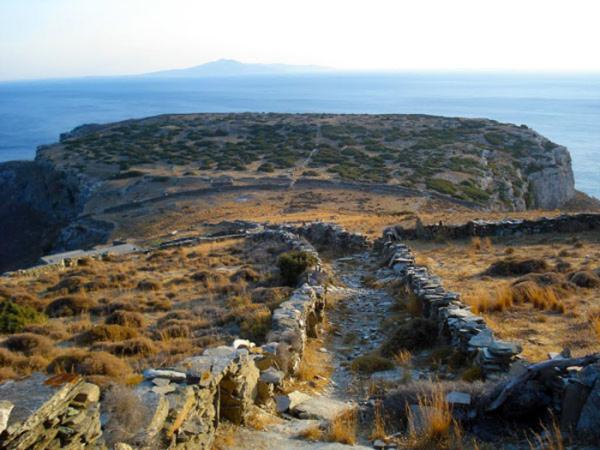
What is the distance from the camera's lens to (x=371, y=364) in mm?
9945

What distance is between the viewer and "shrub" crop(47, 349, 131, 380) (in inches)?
362

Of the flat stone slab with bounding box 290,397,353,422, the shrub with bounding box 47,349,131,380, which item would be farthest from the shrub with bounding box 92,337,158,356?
the flat stone slab with bounding box 290,397,353,422

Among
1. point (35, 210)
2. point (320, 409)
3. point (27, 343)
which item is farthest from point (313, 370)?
point (35, 210)

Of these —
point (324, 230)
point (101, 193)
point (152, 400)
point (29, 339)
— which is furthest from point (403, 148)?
point (152, 400)

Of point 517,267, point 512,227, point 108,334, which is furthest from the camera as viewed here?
point 512,227

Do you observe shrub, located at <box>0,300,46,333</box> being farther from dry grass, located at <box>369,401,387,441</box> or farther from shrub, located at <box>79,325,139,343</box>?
dry grass, located at <box>369,401,387,441</box>

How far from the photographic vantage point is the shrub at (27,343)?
11.4 metres

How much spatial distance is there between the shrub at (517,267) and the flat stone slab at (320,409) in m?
9.05

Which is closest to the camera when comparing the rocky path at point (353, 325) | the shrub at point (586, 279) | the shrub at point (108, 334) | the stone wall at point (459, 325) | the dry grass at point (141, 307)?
the stone wall at point (459, 325)

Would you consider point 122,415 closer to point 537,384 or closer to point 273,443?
point 273,443

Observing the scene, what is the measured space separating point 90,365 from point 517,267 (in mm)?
11682

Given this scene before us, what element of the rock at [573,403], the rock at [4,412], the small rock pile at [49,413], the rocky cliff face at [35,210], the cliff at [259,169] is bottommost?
the rocky cliff face at [35,210]

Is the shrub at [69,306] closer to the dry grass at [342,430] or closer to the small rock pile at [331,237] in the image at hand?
the dry grass at [342,430]

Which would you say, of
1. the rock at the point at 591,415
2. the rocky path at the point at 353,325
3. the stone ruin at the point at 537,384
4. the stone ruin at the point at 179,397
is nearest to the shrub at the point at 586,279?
the rocky path at the point at 353,325
